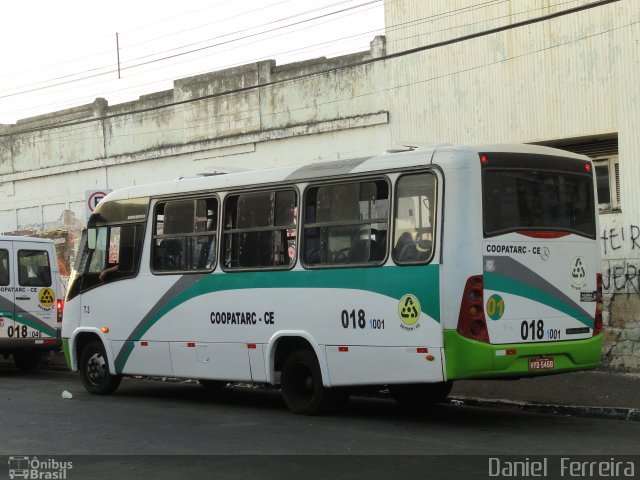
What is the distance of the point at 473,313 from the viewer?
34.1 ft

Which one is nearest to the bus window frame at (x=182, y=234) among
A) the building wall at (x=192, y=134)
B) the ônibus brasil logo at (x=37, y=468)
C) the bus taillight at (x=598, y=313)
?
the building wall at (x=192, y=134)

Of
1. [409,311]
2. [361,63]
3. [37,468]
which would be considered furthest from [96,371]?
[361,63]

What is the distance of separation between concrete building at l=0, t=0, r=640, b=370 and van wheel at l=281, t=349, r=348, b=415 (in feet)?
11.0

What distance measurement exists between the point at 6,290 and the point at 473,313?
10.7 meters

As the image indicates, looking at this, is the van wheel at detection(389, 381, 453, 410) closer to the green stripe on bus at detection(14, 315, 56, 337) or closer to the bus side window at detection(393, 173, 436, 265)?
the bus side window at detection(393, 173, 436, 265)

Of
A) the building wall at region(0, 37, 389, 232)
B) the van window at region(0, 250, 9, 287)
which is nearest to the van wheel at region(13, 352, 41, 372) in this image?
the van window at region(0, 250, 9, 287)

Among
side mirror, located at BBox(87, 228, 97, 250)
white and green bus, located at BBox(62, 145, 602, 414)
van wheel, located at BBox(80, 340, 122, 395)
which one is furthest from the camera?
side mirror, located at BBox(87, 228, 97, 250)

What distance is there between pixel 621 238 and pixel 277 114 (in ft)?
25.0

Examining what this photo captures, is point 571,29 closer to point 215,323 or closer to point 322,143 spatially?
point 322,143

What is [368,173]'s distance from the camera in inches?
448

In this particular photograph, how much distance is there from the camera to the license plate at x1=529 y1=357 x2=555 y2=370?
10.7 meters

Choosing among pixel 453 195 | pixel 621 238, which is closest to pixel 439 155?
pixel 453 195

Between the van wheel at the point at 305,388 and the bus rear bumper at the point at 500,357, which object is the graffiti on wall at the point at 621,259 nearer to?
the bus rear bumper at the point at 500,357

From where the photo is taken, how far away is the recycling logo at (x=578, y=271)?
11.2 metres
